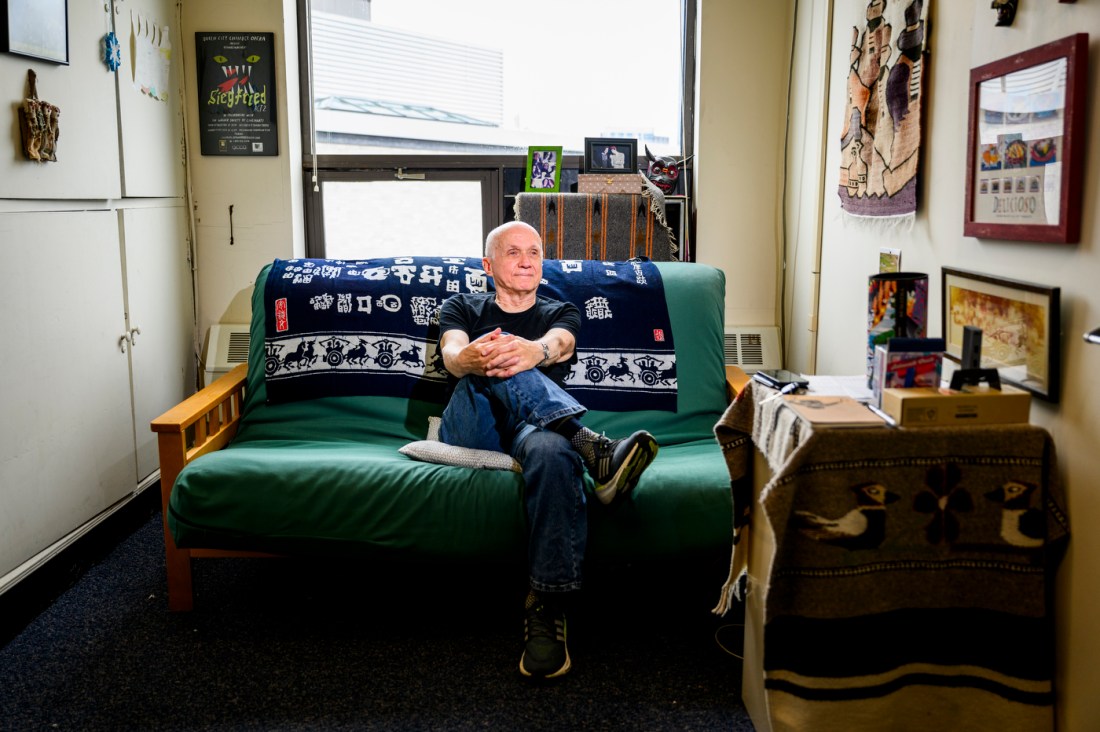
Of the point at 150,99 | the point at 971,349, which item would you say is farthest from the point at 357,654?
the point at 150,99

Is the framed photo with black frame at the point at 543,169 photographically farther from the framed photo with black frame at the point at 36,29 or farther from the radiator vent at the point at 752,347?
the framed photo with black frame at the point at 36,29

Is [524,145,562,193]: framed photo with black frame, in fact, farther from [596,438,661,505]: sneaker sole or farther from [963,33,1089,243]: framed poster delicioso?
[963,33,1089,243]: framed poster delicioso

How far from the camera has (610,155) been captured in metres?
3.43

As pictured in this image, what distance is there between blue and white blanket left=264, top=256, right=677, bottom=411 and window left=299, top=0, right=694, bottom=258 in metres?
0.95

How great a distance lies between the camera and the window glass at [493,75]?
3.75 m

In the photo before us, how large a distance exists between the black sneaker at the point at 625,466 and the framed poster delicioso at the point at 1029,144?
0.85 m

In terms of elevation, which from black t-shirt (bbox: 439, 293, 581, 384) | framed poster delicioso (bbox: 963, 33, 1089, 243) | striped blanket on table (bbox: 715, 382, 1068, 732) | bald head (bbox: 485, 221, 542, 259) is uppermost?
framed poster delicioso (bbox: 963, 33, 1089, 243)

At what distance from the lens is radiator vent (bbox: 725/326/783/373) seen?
3.59 metres

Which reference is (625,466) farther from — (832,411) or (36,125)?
(36,125)

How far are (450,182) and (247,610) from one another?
1963 mm

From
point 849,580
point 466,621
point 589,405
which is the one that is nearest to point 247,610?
point 466,621

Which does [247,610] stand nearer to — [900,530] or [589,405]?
[589,405]

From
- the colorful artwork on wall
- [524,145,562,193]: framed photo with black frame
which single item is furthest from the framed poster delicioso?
[524,145,562,193]: framed photo with black frame

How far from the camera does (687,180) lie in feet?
12.1
